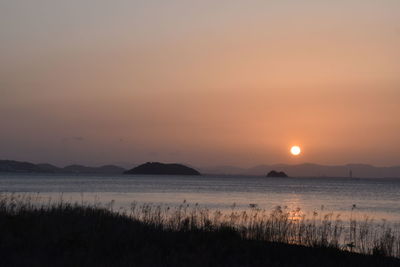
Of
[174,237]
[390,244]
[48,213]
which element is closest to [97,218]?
[48,213]

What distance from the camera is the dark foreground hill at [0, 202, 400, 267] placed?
14805 millimetres

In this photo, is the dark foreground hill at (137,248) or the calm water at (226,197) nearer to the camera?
the dark foreground hill at (137,248)

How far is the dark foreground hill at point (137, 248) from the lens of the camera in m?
14.8

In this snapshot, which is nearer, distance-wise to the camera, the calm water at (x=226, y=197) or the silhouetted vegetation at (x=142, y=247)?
the silhouetted vegetation at (x=142, y=247)

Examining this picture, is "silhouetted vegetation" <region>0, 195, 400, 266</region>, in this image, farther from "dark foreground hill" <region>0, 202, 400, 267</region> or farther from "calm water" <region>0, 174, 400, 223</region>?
"calm water" <region>0, 174, 400, 223</region>

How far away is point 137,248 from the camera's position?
16.8m

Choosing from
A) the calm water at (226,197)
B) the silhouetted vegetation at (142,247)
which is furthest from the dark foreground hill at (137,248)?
the calm water at (226,197)

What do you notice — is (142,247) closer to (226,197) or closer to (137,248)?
(137,248)

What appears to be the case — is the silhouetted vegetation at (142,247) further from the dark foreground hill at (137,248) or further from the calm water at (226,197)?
the calm water at (226,197)

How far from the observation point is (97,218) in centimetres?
2383

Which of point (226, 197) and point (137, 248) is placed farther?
point (226, 197)

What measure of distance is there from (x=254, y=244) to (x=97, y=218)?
25.0 ft

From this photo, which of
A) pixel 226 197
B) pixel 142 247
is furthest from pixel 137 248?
pixel 226 197

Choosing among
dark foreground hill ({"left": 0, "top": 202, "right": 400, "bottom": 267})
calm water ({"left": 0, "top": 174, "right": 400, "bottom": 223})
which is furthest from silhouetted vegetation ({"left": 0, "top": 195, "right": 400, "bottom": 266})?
calm water ({"left": 0, "top": 174, "right": 400, "bottom": 223})
